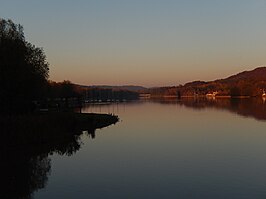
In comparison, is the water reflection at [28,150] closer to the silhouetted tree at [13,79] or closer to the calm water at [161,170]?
the calm water at [161,170]

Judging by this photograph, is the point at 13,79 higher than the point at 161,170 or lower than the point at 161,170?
higher

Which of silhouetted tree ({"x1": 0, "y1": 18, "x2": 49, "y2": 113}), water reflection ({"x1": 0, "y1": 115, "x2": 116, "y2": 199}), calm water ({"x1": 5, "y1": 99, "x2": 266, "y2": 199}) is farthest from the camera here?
silhouetted tree ({"x1": 0, "y1": 18, "x2": 49, "y2": 113})

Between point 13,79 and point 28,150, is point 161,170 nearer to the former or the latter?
point 28,150

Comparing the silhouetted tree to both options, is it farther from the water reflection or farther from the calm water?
the calm water

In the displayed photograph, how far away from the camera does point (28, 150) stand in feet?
123

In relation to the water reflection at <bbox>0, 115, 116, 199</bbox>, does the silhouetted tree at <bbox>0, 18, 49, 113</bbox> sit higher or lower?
higher

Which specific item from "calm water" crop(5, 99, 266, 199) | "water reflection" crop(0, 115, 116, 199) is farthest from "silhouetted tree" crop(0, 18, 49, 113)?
"calm water" crop(5, 99, 266, 199)

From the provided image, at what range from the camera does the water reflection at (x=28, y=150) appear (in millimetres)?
24056

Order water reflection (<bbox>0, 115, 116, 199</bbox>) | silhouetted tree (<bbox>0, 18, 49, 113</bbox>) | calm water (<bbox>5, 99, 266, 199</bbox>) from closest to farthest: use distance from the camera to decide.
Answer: calm water (<bbox>5, 99, 266, 199</bbox>) → water reflection (<bbox>0, 115, 116, 199</bbox>) → silhouetted tree (<bbox>0, 18, 49, 113</bbox>)

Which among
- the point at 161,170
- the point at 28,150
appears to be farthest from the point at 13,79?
the point at 161,170

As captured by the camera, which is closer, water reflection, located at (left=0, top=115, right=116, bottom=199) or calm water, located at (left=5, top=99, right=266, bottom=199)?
calm water, located at (left=5, top=99, right=266, bottom=199)

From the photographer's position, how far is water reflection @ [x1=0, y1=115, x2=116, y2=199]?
24.1 meters

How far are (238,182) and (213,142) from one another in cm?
1883

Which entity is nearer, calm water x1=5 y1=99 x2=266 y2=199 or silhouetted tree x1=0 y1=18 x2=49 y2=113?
calm water x1=5 y1=99 x2=266 y2=199
